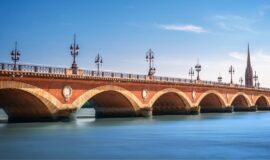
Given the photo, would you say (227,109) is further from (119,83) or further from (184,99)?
(119,83)

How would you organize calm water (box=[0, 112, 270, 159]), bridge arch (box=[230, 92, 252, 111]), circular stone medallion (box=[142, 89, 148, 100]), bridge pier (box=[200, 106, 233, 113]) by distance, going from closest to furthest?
calm water (box=[0, 112, 270, 159]) → circular stone medallion (box=[142, 89, 148, 100]) → bridge pier (box=[200, 106, 233, 113]) → bridge arch (box=[230, 92, 252, 111])

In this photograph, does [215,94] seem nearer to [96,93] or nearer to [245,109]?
[245,109]

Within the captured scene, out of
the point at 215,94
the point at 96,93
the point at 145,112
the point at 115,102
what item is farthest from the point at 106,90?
the point at 215,94

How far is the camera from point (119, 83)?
4650 cm

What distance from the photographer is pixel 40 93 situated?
119 ft

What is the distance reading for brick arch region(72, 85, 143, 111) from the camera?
1608 inches

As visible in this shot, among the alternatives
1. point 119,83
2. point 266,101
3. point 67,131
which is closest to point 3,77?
point 67,131

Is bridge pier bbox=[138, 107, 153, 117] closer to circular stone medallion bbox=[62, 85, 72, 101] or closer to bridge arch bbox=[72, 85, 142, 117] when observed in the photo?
bridge arch bbox=[72, 85, 142, 117]

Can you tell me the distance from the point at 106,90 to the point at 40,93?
9451 mm

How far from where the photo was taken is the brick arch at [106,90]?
40838 millimetres

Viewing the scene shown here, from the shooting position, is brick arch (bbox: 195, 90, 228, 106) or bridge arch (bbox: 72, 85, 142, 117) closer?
bridge arch (bbox: 72, 85, 142, 117)

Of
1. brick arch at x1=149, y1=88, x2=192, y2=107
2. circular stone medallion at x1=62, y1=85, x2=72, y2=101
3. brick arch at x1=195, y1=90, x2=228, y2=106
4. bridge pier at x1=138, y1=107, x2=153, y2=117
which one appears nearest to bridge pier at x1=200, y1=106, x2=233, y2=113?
brick arch at x1=195, y1=90, x2=228, y2=106

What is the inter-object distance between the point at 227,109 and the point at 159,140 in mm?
49817

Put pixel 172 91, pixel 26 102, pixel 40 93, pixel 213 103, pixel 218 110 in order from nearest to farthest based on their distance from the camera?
1. pixel 40 93
2. pixel 26 102
3. pixel 172 91
4. pixel 218 110
5. pixel 213 103
